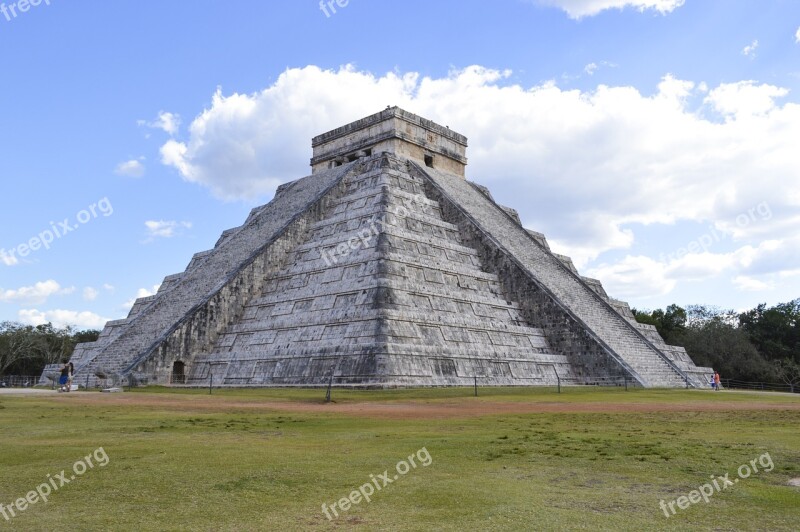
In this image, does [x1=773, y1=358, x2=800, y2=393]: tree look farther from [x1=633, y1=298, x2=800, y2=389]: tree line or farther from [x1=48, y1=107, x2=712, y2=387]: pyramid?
[x1=48, y1=107, x2=712, y2=387]: pyramid

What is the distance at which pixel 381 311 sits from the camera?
2130 cm

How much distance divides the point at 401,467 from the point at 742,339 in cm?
4432

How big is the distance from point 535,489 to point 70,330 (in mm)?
60679

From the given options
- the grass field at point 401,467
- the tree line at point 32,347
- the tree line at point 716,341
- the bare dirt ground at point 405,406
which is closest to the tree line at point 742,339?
the tree line at point 716,341

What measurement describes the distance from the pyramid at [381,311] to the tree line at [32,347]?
20521mm

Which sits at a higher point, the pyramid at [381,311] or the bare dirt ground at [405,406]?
the pyramid at [381,311]

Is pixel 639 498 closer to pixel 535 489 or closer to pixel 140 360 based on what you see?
pixel 535 489

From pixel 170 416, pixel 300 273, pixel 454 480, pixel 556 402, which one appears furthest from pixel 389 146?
pixel 454 480

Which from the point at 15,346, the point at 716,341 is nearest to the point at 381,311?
the point at 716,341

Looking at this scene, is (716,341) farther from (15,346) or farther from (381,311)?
(15,346)

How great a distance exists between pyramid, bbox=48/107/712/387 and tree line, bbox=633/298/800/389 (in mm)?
14827

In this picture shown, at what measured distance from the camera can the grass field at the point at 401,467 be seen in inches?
215

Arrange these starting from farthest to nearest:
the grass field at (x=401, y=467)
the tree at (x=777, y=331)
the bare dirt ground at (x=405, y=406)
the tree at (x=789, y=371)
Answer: the tree at (x=777, y=331) < the tree at (x=789, y=371) < the bare dirt ground at (x=405, y=406) < the grass field at (x=401, y=467)

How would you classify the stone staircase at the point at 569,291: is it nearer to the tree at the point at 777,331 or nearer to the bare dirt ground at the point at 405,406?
the bare dirt ground at the point at 405,406
